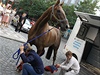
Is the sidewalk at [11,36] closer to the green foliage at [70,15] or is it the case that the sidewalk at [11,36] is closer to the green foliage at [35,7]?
the green foliage at [35,7]

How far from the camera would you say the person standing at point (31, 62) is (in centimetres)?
517

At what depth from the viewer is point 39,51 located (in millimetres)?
7367

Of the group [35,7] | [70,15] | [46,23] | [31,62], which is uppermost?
[46,23]

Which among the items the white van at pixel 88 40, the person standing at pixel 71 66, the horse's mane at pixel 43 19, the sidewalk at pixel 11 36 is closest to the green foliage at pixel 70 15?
the sidewalk at pixel 11 36

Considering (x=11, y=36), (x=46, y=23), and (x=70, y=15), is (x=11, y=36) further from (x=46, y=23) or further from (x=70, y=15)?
(x=70, y=15)

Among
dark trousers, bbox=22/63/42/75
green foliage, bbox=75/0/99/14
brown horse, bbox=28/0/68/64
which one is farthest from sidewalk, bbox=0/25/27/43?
green foliage, bbox=75/0/99/14

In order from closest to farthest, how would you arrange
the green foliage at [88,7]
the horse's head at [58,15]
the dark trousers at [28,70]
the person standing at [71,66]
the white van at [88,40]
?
the dark trousers at [28,70] → the person standing at [71,66] → the horse's head at [58,15] → the white van at [88,40] → the green foliage at [88,7]

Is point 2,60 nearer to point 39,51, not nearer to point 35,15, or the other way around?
point 39,51

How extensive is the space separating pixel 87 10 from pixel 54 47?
28848 mm

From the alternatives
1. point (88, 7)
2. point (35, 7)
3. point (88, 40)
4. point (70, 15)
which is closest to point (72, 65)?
point (88, 40)

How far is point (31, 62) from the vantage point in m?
5.38

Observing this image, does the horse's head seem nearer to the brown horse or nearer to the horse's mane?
the brown horse

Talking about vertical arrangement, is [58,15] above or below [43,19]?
above

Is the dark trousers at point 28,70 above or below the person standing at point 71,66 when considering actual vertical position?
above
